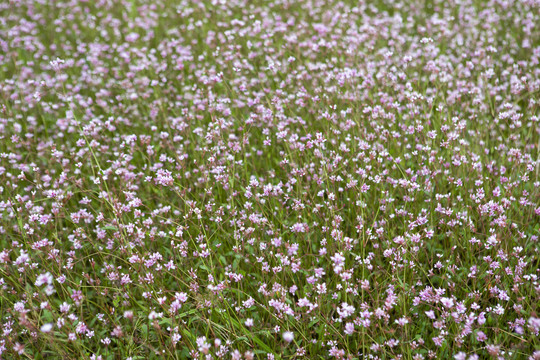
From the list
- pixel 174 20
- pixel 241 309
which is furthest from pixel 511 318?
pixel 174 20

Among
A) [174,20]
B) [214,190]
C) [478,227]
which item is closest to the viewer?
[478,227]

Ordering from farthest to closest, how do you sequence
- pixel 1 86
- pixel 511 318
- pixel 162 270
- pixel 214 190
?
1. pixel 1 86
2. pixel 214 190
3. pixel 162 270
4. pixel 511 318

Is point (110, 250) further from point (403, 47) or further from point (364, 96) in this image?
point (403, 47)

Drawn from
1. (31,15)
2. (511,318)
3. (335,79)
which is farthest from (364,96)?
(31,15)

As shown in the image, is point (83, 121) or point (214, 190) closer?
point (214, 190)

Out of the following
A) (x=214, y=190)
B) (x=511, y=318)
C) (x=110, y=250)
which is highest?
(x=511, y=318)

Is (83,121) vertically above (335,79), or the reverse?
(335,79)
